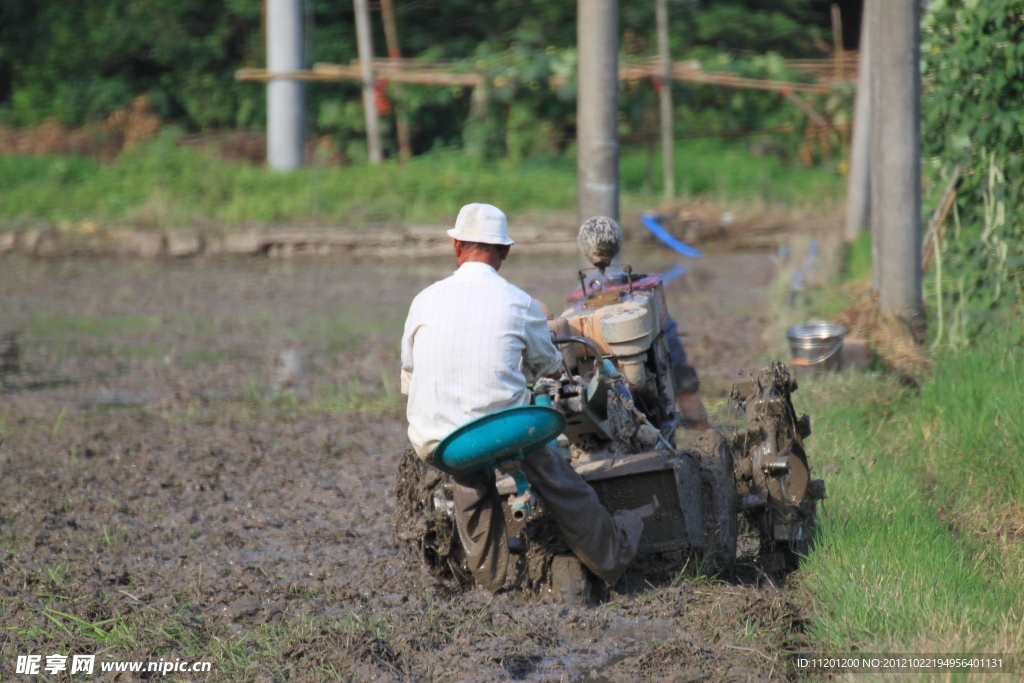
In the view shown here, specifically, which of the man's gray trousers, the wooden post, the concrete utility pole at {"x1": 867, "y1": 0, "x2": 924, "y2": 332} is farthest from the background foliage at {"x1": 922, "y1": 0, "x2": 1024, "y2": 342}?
the wooden post

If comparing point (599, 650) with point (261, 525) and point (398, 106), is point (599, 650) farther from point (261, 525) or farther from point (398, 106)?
point (398, 106)

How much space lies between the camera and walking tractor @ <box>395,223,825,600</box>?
15.3 ft

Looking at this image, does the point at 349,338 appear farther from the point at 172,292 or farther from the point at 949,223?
the point at 949,223

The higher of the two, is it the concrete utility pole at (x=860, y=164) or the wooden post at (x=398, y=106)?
the wooden post at (x=398, y=106)

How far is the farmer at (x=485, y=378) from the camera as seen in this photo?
14.1 ft

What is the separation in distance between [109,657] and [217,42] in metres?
20.4

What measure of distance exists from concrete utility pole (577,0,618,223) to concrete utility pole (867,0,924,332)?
214 cm

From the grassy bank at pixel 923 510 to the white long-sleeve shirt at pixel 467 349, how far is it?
59.3 inches

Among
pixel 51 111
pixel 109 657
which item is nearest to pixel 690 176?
pixel 51 111

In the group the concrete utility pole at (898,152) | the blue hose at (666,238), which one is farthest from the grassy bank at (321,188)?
the concrete utility pole at (898,152)

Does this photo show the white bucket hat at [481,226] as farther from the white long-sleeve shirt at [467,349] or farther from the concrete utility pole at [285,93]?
the concrete utility pole at [285,93]

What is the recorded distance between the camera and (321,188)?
56.1ft

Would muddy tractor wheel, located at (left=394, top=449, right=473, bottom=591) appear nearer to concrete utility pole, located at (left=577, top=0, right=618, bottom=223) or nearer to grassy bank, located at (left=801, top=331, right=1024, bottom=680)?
grassy bank, located at (left=801, top=331, right=1024, bottom=680)

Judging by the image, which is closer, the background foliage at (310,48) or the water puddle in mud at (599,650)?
the water puddle in mud at (599,650)
